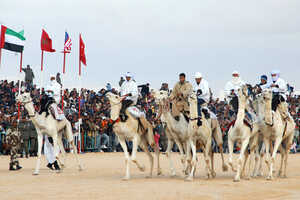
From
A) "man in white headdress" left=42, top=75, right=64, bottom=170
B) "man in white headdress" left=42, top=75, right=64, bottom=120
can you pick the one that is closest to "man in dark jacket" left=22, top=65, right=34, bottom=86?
"man in white headdress" left=42, top=75, right=64, bottom=170

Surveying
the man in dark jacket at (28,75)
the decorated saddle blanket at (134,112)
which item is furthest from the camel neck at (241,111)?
the man in dark jacket at (28,75)

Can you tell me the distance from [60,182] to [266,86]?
8.12m

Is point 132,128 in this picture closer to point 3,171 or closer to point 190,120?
point 190,120

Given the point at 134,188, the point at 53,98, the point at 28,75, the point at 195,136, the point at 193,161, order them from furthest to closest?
1. the point at 28,75
2. the point at 53,98
3. the point at 195,136
4. the point at 193,161
5. the point at 134,188

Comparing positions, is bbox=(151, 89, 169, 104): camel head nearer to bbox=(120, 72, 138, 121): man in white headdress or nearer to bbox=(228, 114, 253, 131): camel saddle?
bbox=(120, 72, 138, 121): man in white headdress

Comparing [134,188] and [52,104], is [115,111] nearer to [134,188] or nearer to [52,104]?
[52,104]

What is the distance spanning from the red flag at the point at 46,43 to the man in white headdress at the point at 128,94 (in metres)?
13.4

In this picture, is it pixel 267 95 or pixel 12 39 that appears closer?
pixel 267 95

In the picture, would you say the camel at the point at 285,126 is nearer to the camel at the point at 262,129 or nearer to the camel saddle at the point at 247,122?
the camel at the point at 262,129

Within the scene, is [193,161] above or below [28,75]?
below

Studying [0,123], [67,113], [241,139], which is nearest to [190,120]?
[241,139]

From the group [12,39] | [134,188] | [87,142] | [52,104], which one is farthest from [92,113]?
[134,188]

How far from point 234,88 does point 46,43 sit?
1595 cm

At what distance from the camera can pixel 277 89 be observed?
1872 cm
